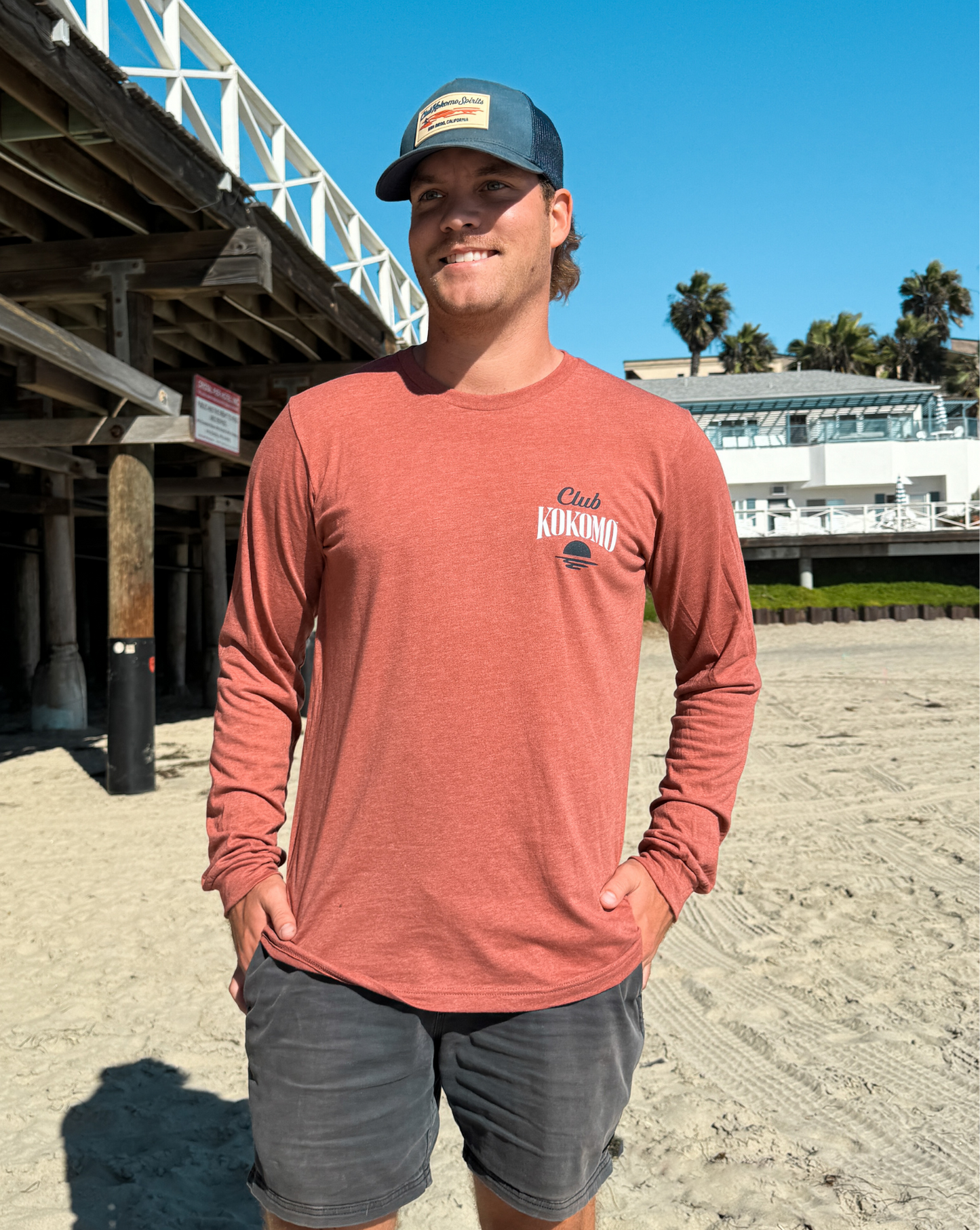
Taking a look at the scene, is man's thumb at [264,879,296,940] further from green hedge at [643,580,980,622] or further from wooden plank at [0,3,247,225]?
green hedge at [643,580,980,622]

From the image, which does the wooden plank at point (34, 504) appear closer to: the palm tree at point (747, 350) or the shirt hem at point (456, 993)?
the shirt hem at point (456, 993)

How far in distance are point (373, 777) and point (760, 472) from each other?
37.0 metres

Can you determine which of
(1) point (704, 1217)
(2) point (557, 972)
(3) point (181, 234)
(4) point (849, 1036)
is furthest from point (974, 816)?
(3) point (181, 234)

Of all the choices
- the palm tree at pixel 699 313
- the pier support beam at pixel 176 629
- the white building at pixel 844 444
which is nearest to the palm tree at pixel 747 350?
the palm tree at pixel 699 313

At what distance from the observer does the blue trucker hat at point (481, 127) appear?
5.26 feet

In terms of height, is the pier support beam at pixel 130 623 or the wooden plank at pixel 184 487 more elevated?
the wooden plank at pixel 184 487

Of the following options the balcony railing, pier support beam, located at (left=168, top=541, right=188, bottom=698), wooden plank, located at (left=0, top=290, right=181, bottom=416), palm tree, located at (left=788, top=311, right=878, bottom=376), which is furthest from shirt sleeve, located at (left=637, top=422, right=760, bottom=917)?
palm tree, located at (left=788, top=311, right=878, bottom=376)

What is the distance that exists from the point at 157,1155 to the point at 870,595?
78.6 feet

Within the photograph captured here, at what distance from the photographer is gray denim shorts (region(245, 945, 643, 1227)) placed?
142cm

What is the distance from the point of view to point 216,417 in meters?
8.50

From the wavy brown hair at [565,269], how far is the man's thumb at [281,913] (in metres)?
1.21

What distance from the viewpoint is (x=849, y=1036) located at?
3.96 metres

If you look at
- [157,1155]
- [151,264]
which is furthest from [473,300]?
[151,264]

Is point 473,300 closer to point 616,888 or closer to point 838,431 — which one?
point 616,888
